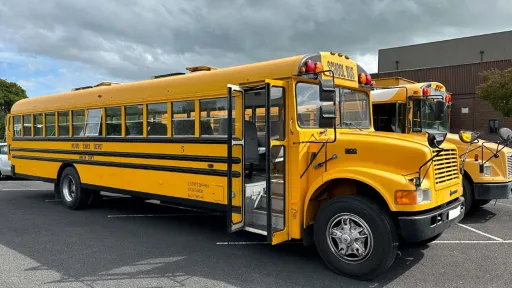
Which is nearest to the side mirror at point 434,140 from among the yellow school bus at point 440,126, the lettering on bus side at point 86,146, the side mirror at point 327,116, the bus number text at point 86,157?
the side mirror at point 327,116

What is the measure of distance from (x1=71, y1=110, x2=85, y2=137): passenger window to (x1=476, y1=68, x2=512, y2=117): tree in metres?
18.4

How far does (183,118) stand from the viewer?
18.8 ft

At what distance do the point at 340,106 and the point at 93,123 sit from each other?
4.65m

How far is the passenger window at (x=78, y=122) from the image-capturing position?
7582 millimetres

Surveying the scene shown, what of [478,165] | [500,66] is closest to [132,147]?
[478,165]

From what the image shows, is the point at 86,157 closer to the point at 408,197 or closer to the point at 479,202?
the point at 408,197

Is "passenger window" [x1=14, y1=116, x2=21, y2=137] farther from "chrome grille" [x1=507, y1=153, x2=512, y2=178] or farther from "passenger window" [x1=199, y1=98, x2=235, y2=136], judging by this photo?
"chrome grille" [x1=507, y1=153, x2=512, y2=178]

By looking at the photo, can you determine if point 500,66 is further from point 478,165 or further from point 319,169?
point 319,169

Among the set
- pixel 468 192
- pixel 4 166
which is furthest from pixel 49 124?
pixel 468 192

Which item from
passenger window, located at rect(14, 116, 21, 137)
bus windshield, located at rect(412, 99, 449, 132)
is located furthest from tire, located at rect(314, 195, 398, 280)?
passenger window, located at rect(14, 116, 21, 137)

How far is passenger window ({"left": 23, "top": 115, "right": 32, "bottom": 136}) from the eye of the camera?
8.95m

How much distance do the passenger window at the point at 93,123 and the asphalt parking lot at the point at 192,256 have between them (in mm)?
1533

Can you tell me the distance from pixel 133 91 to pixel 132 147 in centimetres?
91

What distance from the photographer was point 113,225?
261 inches
